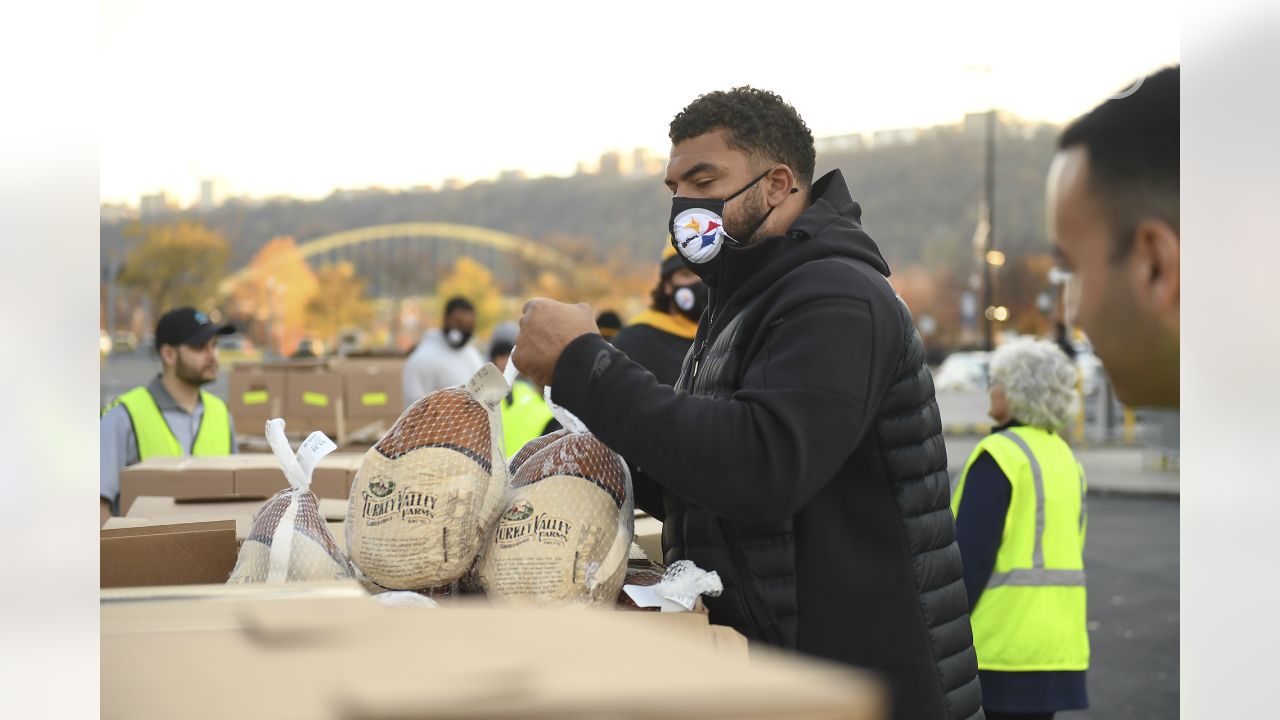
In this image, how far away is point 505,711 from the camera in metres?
0.92

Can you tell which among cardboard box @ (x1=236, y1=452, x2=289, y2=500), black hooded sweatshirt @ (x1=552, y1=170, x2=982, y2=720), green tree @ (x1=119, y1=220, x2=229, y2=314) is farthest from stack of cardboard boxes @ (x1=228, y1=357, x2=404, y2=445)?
green tree @ (x1=119, y1=220, x2=229, y2=314)

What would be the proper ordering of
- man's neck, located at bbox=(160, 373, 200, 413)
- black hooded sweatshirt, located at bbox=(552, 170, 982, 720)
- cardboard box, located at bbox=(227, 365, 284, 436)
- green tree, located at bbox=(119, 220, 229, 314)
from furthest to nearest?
green tree, located at bbox=(119, 220, 229, 314), cardboard box, located at bbox=(227, 365, 284, 436), man's neck, located at bbox=(160, 373, 200, 413), black hooded sweatshirt, located at bbox=(552, 170, 982, 720)

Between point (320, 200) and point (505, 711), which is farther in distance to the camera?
point (320, 200)

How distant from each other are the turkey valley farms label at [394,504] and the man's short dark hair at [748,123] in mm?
838

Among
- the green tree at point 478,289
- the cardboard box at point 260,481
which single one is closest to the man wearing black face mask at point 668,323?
the cardboard box at point 260,481

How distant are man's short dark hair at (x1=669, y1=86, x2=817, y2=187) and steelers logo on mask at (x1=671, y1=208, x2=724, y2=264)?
138mm

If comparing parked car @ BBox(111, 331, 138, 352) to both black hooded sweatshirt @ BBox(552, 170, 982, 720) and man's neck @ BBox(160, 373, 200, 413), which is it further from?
black hooded sweatshirt @ BBox(552, 170, 982, 720)

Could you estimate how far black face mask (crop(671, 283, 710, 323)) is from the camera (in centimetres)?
474

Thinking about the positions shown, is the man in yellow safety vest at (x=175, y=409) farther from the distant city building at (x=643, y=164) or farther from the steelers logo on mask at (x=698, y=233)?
the distant city building at (x=643, y=164)

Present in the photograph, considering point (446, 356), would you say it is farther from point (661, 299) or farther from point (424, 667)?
point (424, 667)

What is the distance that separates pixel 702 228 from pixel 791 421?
0.55 meters
